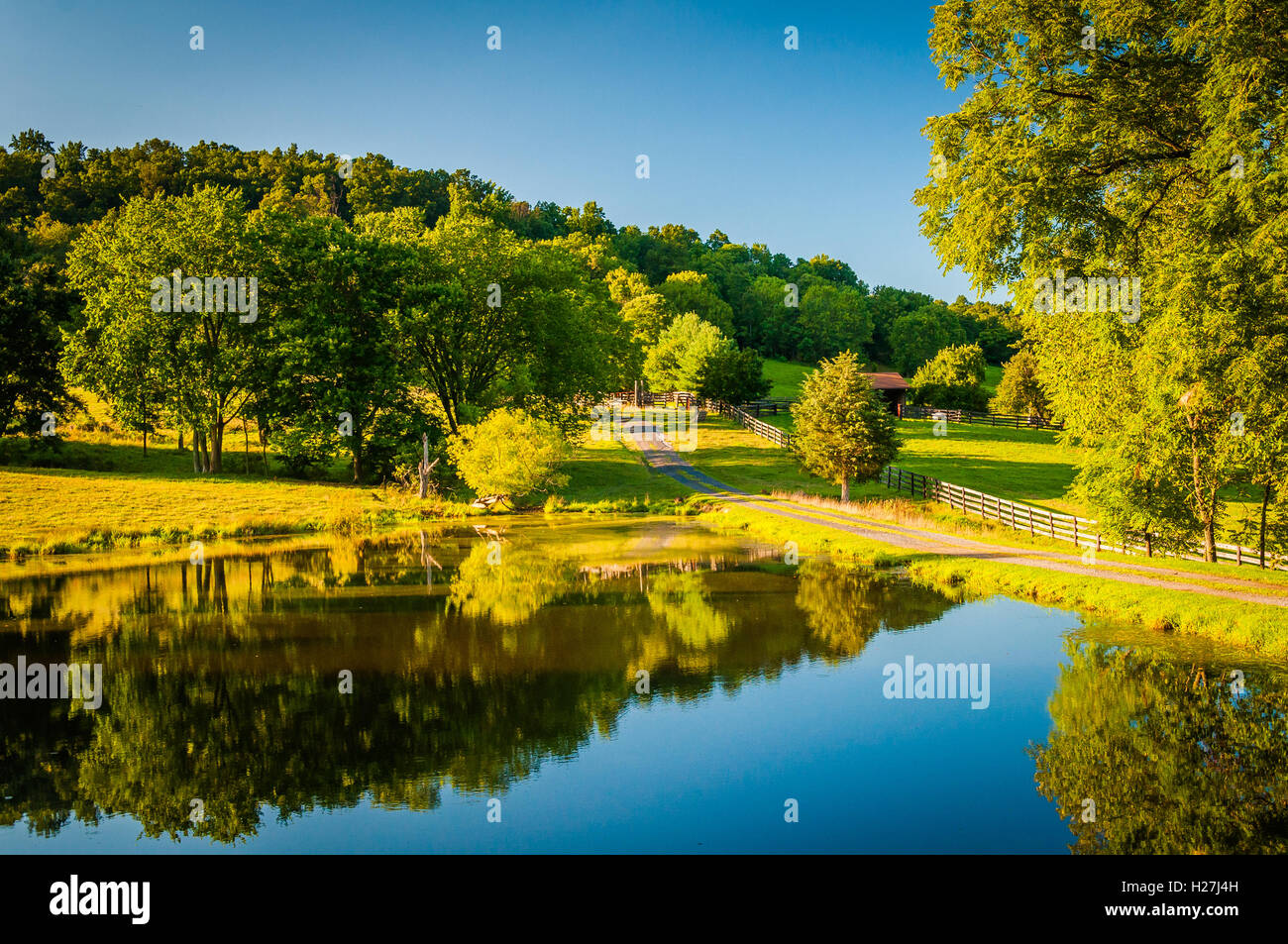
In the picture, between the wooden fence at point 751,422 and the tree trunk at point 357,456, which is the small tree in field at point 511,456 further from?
the wooden fence at point 751,422

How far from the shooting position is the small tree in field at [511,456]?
44.9 m

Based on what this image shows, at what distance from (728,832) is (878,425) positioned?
36.5 metres

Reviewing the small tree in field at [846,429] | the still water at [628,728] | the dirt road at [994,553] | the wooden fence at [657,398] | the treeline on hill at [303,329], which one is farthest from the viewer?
the wooden fence at [657,398]

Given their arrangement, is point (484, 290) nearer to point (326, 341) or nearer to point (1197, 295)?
point (326, 341)

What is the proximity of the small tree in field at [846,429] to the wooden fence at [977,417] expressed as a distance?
111ft

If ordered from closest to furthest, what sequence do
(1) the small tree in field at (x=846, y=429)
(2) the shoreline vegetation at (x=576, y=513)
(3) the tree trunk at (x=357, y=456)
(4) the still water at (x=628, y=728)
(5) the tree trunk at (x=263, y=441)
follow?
(4) the still water at (x=628, y=728) < (2) the shoreline vegetation at (x=576, y=513) < (1) the small tree in field at (x=846, y=429) < (3) the tree trunk at (x=357, y=456) < (5) the tree trunk at (x=263, y=441)

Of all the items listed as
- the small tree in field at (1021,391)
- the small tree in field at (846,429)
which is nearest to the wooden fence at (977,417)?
the small tree in field at (1021,391)

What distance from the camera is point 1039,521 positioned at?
34594 mm

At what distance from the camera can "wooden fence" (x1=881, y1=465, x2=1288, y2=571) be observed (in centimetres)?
2647

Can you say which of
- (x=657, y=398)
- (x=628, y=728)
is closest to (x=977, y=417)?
(x=657, y=398)

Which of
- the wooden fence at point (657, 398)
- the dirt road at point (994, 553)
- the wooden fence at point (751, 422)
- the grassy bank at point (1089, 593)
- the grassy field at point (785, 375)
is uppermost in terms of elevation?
the grassy field at point (785, 375)

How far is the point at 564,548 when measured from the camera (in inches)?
1297

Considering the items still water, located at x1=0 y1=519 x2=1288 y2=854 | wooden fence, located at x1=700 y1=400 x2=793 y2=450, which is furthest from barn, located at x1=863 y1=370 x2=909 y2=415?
still water, located at x1=0 y1=519 x2=1288 y2=854
